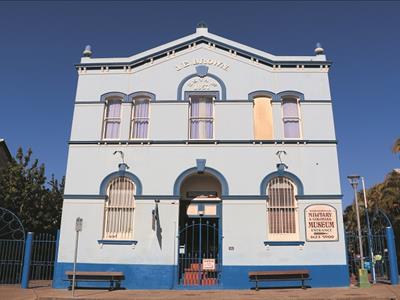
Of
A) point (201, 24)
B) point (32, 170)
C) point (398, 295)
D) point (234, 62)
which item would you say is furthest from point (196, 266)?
point (32, 170)

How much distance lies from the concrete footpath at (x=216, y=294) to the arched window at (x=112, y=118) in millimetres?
6630

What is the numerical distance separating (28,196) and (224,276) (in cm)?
1279

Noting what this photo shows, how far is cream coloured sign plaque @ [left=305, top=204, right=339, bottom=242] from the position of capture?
54.2ft

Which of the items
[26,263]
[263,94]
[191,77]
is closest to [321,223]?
[263,94]

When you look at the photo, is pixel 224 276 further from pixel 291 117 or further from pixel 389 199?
pixel 389 199

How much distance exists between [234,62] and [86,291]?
452 inches

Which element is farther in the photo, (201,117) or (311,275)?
(201,117)

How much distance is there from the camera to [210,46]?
19.1 m

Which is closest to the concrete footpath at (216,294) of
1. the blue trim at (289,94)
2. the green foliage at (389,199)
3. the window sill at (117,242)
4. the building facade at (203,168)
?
the building facade at (203,168)

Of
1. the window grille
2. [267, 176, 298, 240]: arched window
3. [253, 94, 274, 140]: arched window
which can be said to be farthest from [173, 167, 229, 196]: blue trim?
the window grille

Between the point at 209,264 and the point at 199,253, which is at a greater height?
the point at 199,253

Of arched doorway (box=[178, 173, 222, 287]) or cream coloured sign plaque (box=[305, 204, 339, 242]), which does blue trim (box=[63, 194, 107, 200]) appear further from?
cream coloured sign plaque (box=[305, 204, 339, 242])

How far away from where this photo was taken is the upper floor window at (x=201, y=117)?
18094 millimetres

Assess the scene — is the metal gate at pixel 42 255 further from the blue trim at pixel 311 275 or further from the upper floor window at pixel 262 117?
the upper floor window at pixel 262 117
